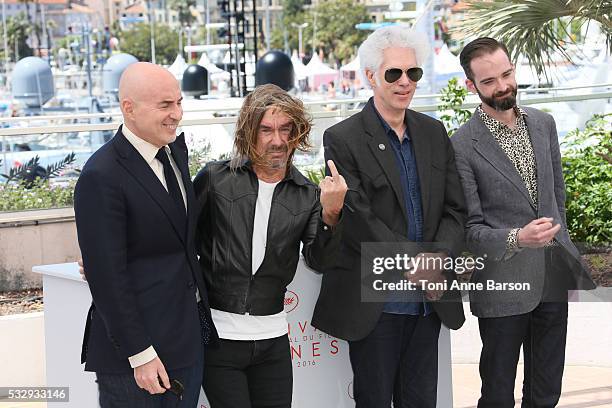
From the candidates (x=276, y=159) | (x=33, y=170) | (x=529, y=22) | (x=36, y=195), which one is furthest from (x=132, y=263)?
(x=33, y=170)

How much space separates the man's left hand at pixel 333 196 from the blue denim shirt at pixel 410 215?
0.40 meters

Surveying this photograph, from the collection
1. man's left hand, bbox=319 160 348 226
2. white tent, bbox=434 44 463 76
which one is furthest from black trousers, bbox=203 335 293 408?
white tent, bbox=434 44 463 76

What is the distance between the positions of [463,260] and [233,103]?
17625 millimetres

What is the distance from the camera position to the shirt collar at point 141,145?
285 centimetres

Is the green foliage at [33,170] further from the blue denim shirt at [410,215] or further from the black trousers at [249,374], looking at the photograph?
the black trousers at [249,374]

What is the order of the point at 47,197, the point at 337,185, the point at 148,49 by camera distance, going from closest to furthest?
the point at 337,185
the point at 47,197
the point at 148,49

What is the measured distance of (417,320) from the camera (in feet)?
11.3

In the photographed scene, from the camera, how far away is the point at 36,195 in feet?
25.2

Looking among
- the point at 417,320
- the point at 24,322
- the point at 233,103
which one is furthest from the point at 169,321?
the point at 233,103

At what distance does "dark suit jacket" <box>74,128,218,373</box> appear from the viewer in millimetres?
2703

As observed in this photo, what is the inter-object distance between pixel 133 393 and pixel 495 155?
1.63 meters

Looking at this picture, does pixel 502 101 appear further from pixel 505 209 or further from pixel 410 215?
pixel 410 215

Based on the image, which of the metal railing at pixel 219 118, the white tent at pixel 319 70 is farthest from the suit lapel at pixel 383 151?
the white tent at pixel 319 70

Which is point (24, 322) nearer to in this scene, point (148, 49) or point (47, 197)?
point (47, 197)
